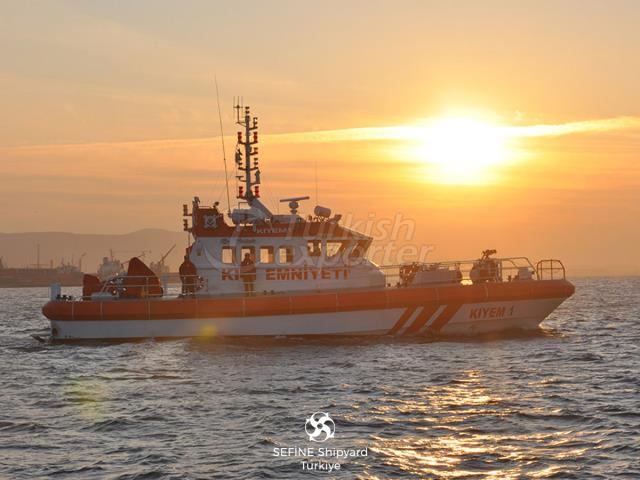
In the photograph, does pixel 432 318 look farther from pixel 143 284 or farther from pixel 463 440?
pixel 463 440

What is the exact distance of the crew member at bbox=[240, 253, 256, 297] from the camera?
99.3ft

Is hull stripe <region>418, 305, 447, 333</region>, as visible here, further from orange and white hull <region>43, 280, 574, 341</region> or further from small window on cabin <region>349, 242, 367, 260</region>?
small window on cabin <region>349, 242, 367, 260</region>

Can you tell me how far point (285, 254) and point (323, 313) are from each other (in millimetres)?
3096

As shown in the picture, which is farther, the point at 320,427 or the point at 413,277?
the point at 413,277

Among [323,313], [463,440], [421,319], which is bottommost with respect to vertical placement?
[463,440]

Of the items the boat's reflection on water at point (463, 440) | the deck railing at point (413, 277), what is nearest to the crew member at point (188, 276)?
the deck railing at point (413, 277)

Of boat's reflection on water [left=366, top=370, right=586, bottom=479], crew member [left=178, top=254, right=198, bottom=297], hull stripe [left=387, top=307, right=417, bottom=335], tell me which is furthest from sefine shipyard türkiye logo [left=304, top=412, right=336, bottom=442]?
crew member [left=178, top=254, right=198, bottom=297]

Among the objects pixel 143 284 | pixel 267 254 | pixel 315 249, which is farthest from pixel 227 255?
pixel 143 284

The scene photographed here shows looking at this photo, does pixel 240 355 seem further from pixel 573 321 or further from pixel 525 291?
pixel 573 321

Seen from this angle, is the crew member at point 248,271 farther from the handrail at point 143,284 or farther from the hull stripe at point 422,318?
the hull stripe at point 422,318

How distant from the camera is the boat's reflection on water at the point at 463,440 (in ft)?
44.0

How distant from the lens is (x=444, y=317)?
29.4 m

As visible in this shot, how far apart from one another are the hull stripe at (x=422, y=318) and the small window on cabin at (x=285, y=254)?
495 cm

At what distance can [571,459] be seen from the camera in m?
13.9
